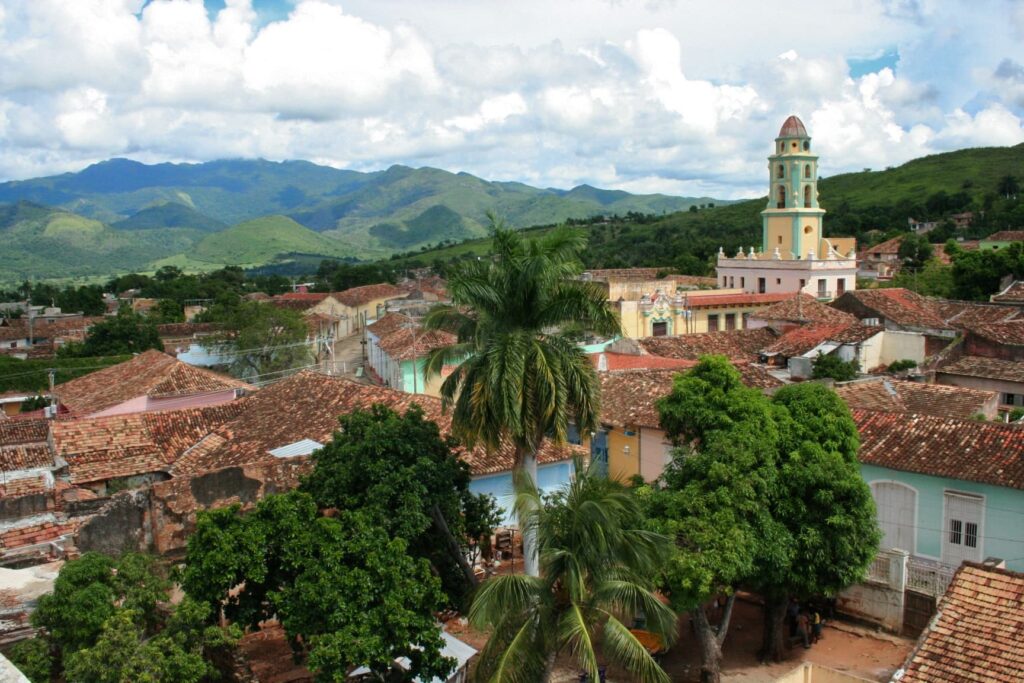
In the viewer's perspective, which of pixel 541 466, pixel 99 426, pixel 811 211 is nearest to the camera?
pixel 541 466

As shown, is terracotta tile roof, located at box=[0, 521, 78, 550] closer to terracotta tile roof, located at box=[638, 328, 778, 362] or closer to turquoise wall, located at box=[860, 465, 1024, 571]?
turquoise wall, located at box=[860, 465, 1024, 571]

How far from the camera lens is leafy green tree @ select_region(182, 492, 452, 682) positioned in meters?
10.2

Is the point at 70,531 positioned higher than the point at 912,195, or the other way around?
the point at 912,195

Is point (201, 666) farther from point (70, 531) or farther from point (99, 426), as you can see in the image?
point (99, 426)

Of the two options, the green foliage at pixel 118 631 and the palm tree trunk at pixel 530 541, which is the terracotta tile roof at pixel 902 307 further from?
the green foliage at pixel 118 631

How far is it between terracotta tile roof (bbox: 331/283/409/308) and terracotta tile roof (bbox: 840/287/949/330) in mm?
43264

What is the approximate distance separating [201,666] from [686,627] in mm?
8542

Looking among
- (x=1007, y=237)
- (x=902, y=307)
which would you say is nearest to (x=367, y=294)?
(x=902, y=307)

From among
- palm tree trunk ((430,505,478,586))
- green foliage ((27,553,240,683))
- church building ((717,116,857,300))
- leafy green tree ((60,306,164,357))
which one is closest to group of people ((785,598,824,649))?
palm tree trunk ((430,505,478,586))

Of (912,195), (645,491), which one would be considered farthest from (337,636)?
(912,195)

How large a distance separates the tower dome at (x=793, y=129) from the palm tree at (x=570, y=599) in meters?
46.5

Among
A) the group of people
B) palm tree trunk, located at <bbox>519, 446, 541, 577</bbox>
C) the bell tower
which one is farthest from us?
the bell tower

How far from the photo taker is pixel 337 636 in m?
9.95

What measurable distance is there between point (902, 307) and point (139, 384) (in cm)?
2954
